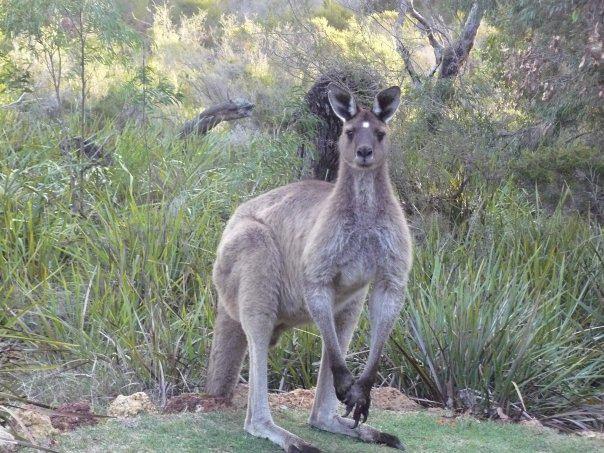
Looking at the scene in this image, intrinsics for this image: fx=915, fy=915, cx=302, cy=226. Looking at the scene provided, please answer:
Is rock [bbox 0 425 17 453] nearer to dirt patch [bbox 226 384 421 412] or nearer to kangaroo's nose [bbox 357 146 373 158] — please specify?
dirt patch [bbox 226 384 421 412]

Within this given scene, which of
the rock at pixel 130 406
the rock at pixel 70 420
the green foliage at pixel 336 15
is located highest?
the green foliage at pixel 336 15

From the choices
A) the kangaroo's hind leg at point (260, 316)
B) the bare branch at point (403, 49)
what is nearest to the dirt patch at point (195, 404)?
the kangaroo's hind leg at point (260, 316)

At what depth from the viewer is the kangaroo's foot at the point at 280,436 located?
183 inches

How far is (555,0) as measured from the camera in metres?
7.90

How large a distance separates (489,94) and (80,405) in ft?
22.3

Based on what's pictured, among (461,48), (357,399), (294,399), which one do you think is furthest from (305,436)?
(461,48)

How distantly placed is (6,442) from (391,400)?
298cm

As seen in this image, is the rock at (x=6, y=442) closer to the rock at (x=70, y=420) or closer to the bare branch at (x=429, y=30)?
the rock at (x=70, y=420)

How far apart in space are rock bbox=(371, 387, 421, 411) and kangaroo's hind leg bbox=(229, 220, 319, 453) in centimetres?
136

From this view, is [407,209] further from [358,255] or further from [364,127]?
[358,255]

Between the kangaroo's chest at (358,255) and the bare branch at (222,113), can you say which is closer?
the kangaroo's chest at (358,255)

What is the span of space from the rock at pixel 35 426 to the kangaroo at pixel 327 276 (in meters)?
1.06

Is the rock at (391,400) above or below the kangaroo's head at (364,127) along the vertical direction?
below

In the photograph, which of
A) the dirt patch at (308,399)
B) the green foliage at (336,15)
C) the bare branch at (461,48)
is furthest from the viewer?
the green foliage at (336,15)
